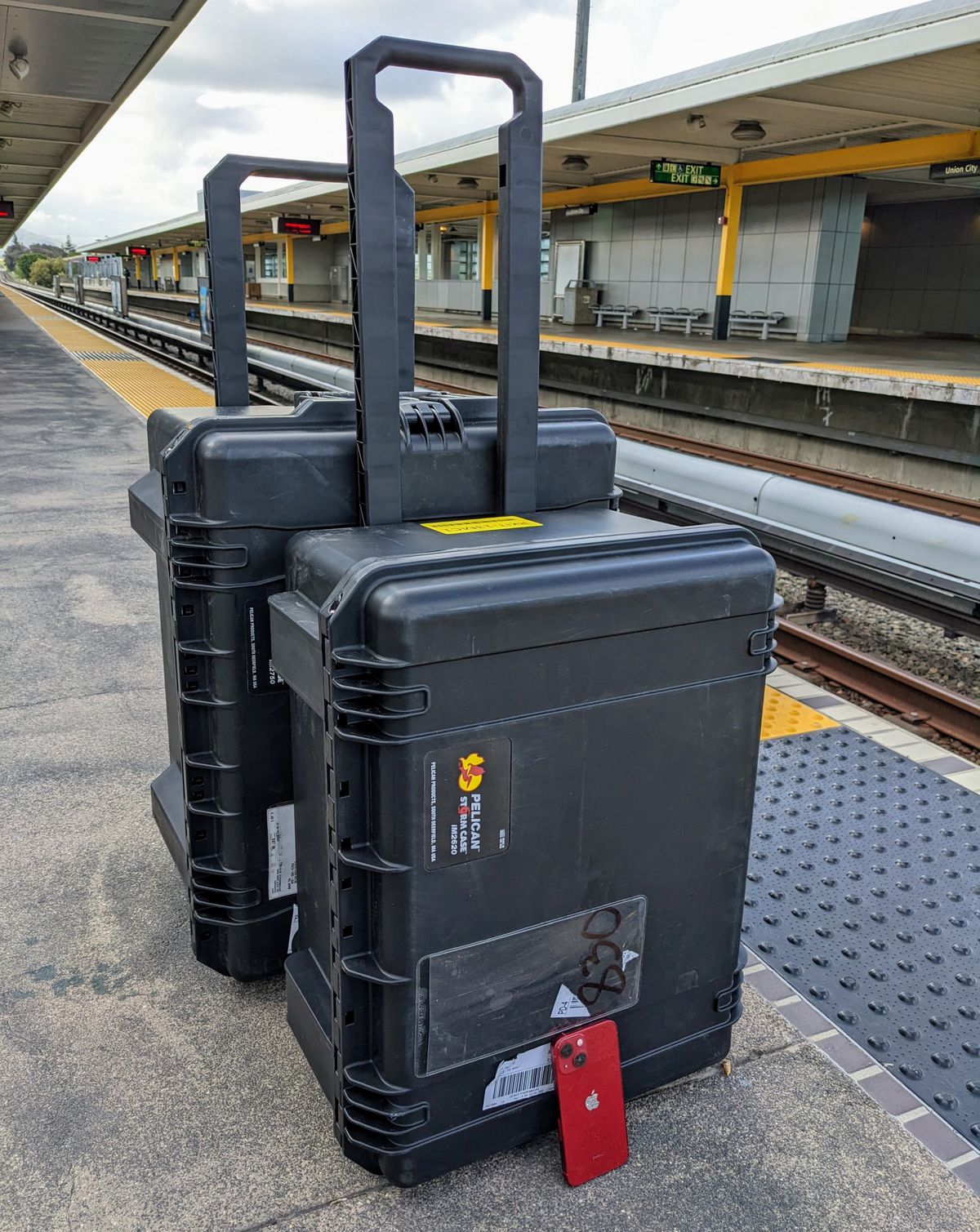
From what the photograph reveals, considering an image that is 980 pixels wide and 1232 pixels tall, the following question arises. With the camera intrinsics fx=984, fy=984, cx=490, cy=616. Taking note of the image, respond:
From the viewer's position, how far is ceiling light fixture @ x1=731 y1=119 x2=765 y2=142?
52.4ft

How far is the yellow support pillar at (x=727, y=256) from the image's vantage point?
20391 millimetres

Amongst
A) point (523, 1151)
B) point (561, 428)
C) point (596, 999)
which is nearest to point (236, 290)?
point (561, 428)

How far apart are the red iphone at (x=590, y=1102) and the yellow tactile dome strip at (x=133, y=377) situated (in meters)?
9.09

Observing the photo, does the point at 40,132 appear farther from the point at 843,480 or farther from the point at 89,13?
the point at 843,480

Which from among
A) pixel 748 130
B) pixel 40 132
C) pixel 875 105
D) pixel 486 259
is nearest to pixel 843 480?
pixel 875 105

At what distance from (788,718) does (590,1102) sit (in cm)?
256

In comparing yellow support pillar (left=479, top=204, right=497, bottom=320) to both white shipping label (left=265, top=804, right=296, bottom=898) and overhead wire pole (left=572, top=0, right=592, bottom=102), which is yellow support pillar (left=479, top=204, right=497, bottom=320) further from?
white shipping label (left=265, top=804, right=296, bottom=898)

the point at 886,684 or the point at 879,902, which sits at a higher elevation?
the point at 879,902

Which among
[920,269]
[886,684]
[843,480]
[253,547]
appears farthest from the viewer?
[920,269]

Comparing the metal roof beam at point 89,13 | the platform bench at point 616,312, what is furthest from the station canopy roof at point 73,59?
the platform bench at point 616,312

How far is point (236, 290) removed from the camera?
8.02ft

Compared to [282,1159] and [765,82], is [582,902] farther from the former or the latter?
[765,82]

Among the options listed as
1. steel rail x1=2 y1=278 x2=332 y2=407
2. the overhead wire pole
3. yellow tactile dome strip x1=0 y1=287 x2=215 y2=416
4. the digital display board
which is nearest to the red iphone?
steel rail x1=2 y1=278 x2=332 y2=407

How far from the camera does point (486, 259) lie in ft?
102
